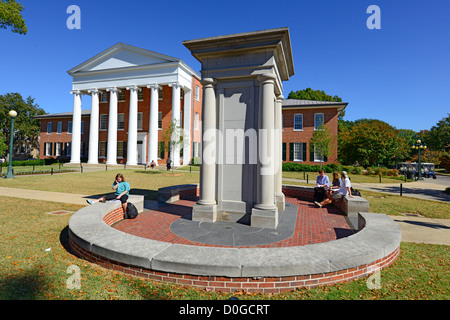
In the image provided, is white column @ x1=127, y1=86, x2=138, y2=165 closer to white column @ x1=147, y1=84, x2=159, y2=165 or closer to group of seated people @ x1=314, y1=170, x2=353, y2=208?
Answer: white column @ x1=147, y1=84, x2=159, y2=165

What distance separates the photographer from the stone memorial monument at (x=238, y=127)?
6.27 m

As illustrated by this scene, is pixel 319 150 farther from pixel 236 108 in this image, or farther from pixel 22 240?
pixel 22 240

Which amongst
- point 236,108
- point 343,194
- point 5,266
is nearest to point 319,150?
point 343,194

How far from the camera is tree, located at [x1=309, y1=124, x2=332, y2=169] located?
2934 centimetres

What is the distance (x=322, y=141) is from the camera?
29188 millimetres

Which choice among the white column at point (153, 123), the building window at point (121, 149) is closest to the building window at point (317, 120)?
the white column at point (153, 123)

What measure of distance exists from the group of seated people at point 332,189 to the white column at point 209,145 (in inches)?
182

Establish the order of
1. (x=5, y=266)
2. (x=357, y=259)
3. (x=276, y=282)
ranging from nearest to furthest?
1. (x=276, y=282)
2. (x=357, y=259)
3. (x=5, y=266)

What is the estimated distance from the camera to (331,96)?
176ft

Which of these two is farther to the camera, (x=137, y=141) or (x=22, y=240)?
(x=137, y=141)

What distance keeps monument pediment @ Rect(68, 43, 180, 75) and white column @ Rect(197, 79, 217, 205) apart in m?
27.3

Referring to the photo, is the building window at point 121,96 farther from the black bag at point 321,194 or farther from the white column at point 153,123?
the black bag at point 321,194

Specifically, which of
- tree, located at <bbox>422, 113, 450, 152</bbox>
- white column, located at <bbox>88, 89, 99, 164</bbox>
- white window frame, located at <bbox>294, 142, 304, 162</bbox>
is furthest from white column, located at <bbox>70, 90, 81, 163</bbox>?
tree, located at <bbox>422, 113, 450, 152</bbox>
